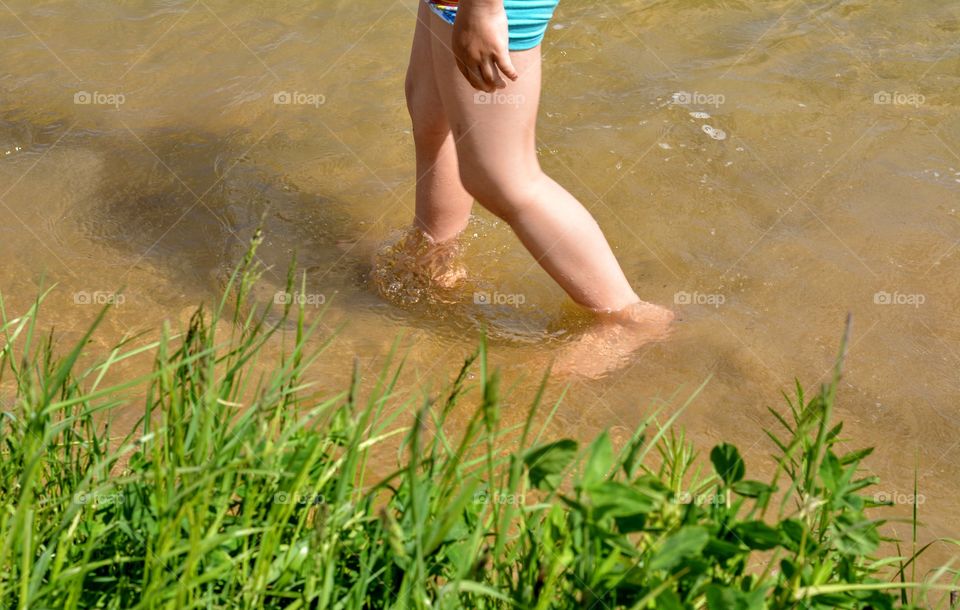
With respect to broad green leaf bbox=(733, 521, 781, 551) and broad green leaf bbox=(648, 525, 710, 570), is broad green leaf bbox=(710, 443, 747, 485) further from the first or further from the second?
broad green leaf bbox=(648, 525, 710, 570)

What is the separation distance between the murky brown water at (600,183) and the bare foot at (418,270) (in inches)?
2.4

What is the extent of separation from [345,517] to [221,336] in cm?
138

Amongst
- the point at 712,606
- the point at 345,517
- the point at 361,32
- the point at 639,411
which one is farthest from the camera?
the point at 361,32

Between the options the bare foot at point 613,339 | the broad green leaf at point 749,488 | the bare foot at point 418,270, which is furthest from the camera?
the bare foot at point 418,270

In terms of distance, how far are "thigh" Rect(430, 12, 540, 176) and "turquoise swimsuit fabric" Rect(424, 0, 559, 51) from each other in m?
0.02

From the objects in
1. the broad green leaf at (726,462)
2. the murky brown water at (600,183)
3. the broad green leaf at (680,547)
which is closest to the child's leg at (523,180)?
the murky brown water at (600,183)

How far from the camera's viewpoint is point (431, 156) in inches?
121

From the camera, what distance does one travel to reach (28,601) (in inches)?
52.2

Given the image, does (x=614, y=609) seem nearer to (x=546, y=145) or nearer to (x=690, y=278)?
(x=690, y=278)

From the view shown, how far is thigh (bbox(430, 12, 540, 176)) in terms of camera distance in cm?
252

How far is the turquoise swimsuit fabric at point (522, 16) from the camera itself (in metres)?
2.40

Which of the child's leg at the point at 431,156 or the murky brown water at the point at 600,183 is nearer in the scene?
the murky brown water at the point at 600,183

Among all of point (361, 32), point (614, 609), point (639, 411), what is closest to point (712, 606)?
point (614, 609)

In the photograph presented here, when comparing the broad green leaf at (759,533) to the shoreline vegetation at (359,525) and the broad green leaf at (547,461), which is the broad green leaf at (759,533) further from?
the broad green leaf at (547,461)
